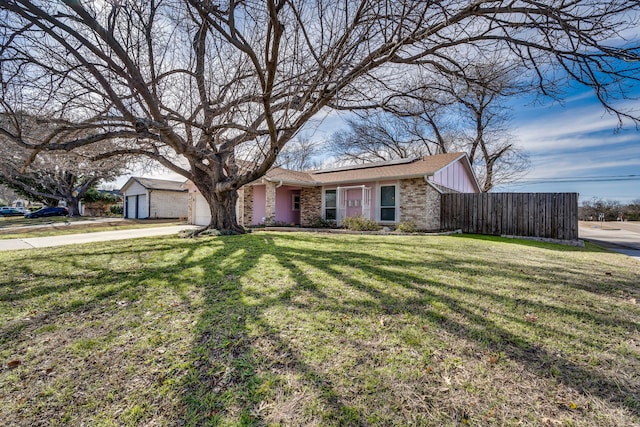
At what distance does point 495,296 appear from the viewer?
3.63 m

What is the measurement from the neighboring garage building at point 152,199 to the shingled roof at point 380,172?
11.8 m

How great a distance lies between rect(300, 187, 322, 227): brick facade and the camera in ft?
51.3

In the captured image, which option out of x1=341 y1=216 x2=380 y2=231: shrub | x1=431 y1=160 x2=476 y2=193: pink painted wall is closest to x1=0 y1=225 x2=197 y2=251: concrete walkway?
x1=341 y1=216 x2=380 y2=231: shrub

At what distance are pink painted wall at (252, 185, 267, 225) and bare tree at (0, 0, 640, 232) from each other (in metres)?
7.36

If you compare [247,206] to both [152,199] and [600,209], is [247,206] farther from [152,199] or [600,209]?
[600,209]

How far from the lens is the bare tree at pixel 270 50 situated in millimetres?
4160

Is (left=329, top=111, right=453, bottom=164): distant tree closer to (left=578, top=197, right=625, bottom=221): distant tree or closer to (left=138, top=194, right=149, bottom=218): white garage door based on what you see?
(left=138, top=194, right=149, bottom=218): white garage door

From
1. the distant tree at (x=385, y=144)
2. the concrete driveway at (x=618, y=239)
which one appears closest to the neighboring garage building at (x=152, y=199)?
the distant tree at (x=385, y=144)

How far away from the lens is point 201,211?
55.3 feet

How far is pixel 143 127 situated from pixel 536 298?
7.14 meters

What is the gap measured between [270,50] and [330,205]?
35.0ft

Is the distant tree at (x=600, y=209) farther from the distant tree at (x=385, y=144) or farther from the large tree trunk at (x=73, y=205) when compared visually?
the large tree trunk at (x=73, y=205)

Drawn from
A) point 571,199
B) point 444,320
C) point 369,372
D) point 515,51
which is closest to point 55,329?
point 369,372

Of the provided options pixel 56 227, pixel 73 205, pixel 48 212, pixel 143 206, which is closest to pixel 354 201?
pixel 56 227
